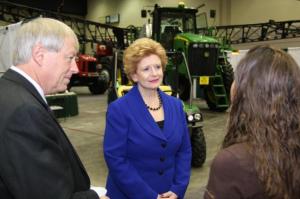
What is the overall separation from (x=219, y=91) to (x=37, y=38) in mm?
8449

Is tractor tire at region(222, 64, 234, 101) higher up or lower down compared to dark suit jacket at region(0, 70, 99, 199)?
lower down

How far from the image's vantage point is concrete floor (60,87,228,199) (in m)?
4.55

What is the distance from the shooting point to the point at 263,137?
47.1 inches

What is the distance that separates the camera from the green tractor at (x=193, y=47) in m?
8.95

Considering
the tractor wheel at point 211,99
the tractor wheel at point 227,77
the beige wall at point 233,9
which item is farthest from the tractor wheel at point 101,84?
the tractor wheel at point 227,77

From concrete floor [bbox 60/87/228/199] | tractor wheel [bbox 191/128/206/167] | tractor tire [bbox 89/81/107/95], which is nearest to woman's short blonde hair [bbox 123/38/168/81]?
concrete floor [bbox 60/87/228/199]

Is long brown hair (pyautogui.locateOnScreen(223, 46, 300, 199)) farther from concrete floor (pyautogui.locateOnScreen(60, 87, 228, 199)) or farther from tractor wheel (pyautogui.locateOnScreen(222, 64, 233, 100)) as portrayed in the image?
tractor wheel (pyautogui.locateOnScreen(222, 64, 233, 100))

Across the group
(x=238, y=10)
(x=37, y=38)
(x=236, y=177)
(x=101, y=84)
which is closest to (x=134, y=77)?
(x=37, y=38)

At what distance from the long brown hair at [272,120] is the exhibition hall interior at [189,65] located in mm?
159

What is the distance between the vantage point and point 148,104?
7.86ft

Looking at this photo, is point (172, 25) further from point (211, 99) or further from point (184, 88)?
point (211, 99)

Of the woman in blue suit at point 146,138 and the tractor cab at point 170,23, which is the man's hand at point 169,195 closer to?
the woman in blue suit at point 146,138

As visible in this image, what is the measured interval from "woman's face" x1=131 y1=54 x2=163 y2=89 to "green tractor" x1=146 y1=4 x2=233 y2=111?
6.29 metres

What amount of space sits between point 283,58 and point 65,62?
2.52 feet
